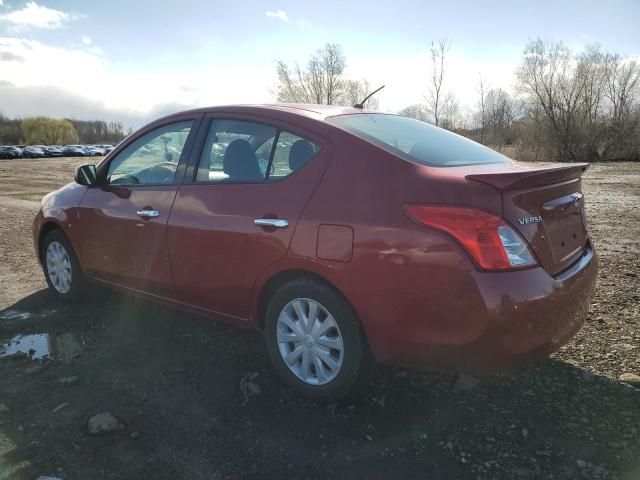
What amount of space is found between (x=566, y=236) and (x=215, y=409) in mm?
2161

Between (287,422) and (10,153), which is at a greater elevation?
(10,153)

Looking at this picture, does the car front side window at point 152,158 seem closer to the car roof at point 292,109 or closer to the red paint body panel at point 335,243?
the car roof at point 292,109

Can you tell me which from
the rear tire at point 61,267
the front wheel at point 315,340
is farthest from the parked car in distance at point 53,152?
the front wheel at point 315,340

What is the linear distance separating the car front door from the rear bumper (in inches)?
73.1

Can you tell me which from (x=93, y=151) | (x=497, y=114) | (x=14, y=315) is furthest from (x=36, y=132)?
(x=14, y=315)

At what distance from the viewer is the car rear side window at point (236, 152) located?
302cm

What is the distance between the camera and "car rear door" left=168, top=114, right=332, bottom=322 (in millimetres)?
2756

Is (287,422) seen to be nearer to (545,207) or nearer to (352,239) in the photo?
(352,239)

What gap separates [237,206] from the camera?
297cm

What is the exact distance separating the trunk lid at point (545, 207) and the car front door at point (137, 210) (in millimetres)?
2139

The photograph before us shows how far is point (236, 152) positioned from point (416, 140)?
1158mm

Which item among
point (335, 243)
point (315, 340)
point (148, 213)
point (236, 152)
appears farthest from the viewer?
point (148, 213)

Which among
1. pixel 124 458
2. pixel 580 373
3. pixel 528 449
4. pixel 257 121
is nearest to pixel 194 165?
pixel 257 121

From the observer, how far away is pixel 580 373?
9.86 feet
